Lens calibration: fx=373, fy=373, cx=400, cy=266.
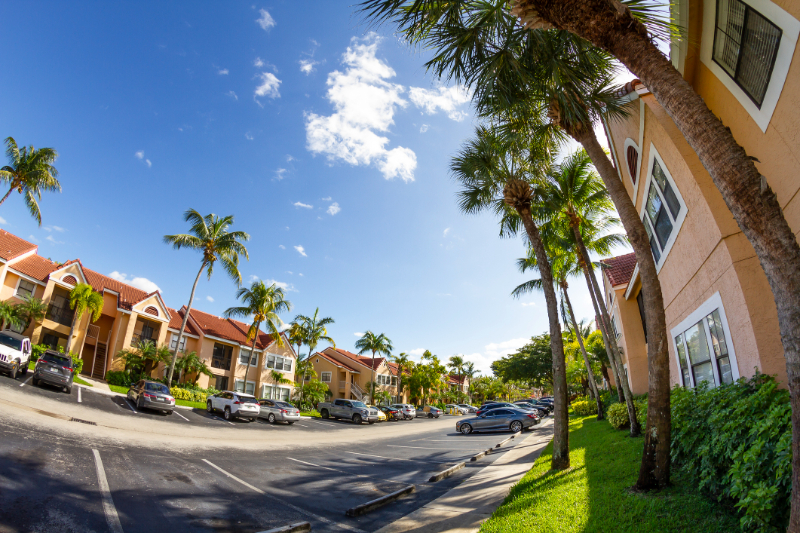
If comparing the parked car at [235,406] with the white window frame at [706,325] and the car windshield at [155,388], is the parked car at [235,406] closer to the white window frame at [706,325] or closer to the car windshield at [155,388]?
the car windshield at [155,388]

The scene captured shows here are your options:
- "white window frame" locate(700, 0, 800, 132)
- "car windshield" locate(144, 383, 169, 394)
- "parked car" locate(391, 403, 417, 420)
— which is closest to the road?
"car windshield" locate(144, 383, 169, 394)

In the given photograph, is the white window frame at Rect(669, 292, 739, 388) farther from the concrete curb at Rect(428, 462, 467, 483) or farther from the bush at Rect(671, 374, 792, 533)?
the concrete curb at Rect(428, 462, 467, 483)

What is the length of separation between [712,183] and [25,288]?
37141 mm

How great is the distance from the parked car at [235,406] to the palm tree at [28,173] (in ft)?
59.7

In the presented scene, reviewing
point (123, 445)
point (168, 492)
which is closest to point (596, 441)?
point (168, 492)

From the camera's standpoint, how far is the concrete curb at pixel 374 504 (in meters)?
6.44

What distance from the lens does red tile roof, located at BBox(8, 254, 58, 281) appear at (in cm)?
2551

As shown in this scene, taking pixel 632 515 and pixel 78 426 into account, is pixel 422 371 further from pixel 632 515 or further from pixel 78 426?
pixel 632 515

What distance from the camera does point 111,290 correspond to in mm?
30219

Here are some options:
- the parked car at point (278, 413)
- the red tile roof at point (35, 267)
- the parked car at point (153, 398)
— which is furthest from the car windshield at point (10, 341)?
the parked car at point (278, 413)

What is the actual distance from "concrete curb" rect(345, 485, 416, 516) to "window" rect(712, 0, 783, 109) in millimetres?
9220

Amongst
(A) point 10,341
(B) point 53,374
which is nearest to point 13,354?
(A) point 10,341

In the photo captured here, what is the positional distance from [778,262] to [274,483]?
9.17 metres

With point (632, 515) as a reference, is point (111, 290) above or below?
above
